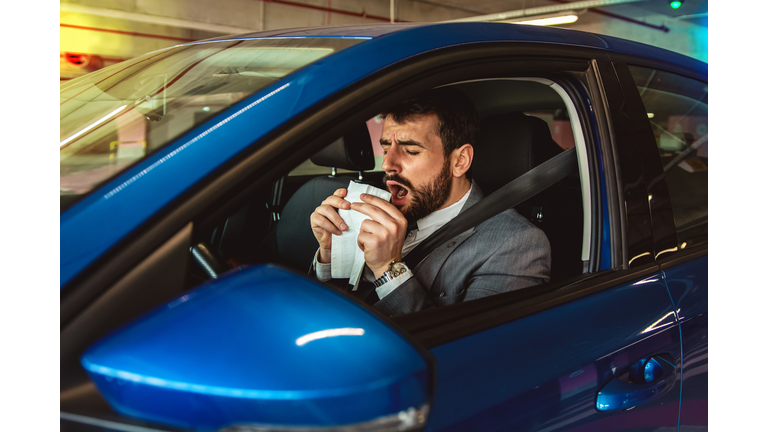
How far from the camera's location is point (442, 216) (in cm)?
164

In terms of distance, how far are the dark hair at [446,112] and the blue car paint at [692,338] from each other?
2.37ft

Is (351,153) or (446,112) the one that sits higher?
(446,112)

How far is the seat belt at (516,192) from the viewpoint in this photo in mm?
1346

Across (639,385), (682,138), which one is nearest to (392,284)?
(639,385)

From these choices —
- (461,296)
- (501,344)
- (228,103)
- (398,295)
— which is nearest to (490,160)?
(461,296)

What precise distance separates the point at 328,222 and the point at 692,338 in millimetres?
916

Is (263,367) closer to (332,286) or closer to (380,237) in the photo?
(332,286)

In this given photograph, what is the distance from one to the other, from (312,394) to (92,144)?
500 millimetres

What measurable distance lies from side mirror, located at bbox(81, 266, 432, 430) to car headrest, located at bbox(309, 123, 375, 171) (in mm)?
1311

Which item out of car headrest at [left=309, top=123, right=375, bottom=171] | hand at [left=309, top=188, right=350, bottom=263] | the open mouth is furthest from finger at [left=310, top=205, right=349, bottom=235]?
car headrest at [left=309, top=123, right=375, bottom=171]

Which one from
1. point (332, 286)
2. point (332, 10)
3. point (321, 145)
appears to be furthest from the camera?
point (332, 10)

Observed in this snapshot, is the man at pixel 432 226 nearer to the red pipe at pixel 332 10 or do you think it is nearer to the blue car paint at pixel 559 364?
the blue car paint at pixel 559 364

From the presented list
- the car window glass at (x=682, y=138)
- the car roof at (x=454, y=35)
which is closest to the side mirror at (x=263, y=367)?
the car roof at (x=454, y=35)

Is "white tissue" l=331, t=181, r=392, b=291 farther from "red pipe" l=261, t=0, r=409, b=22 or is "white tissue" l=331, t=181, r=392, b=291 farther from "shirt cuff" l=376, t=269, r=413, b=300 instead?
"red pipe" l=261, t=0, r=409, b=22
